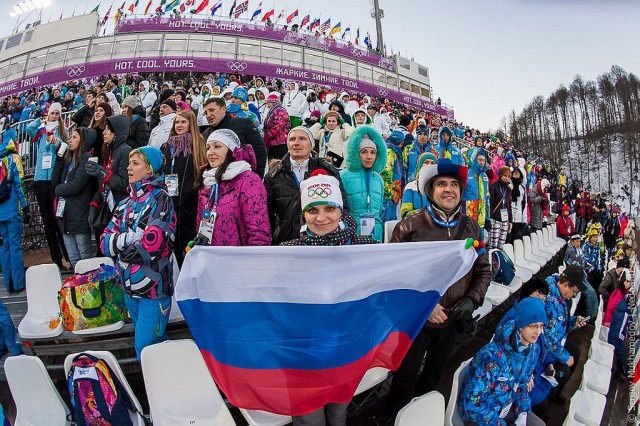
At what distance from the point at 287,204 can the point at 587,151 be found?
62448mm

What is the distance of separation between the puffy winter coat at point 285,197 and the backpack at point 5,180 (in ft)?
11.5

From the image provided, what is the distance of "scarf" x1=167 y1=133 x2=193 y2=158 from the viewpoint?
3.58 m

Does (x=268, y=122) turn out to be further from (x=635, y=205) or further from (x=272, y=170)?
(x=635, y=205)

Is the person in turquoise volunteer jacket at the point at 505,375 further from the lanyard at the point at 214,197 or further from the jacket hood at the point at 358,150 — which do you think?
the lanyard at the point at 214,197

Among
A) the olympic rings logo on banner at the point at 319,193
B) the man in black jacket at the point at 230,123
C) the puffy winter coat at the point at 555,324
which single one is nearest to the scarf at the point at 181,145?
the man in black jacket at the point at 230,123

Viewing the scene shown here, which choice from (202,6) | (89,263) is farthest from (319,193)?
(202,6)

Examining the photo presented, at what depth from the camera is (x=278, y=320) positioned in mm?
2059

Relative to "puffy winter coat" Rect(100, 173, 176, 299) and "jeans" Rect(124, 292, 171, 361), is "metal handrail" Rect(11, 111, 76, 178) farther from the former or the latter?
"jeans" Rect(124, 292, 171, 361)

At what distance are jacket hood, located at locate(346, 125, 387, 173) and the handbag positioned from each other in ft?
7.50

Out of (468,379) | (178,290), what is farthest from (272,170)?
(468,379)

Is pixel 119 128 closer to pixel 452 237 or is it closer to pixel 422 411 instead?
pixel 452 237

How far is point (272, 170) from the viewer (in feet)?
11.1

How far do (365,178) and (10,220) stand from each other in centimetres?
444

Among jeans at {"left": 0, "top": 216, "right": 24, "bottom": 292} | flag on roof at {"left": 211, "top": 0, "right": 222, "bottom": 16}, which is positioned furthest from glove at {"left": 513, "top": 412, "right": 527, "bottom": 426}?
flag on roof at {"left": 211, "top": 0, "right": 222, "bottom": 16}
